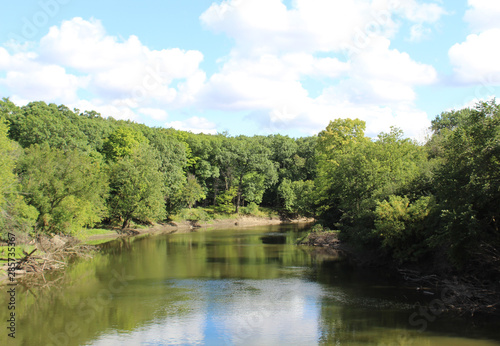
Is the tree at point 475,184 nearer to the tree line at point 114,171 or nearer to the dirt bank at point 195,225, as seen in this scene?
the tree line at point 114,171

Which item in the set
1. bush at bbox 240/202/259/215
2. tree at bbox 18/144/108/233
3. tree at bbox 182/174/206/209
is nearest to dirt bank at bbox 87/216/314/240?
bush at bbox 240/202/259/215

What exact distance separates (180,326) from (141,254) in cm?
2151

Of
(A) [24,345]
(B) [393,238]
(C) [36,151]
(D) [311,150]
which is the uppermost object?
(D) [311,150]

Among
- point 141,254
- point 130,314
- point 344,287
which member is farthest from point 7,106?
point 344,287

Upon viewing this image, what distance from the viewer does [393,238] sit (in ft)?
90.6

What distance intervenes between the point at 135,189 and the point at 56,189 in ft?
59.2

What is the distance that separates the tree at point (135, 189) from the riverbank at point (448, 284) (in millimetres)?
31830

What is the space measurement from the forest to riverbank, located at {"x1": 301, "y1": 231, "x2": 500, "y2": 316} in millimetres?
751

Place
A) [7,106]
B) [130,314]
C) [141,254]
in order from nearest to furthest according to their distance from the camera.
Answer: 1. [130,314]
2. [141,254]
3. [7,106]

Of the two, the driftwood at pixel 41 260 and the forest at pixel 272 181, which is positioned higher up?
the forest at pixel 272 181

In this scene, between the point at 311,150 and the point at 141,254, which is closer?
the point at 141,254

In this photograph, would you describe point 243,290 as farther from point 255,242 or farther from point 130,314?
point 255,242

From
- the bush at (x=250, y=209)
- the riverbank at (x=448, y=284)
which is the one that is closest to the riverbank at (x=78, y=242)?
the bush at (x=250, y=209)

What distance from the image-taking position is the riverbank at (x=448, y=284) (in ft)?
62.6
